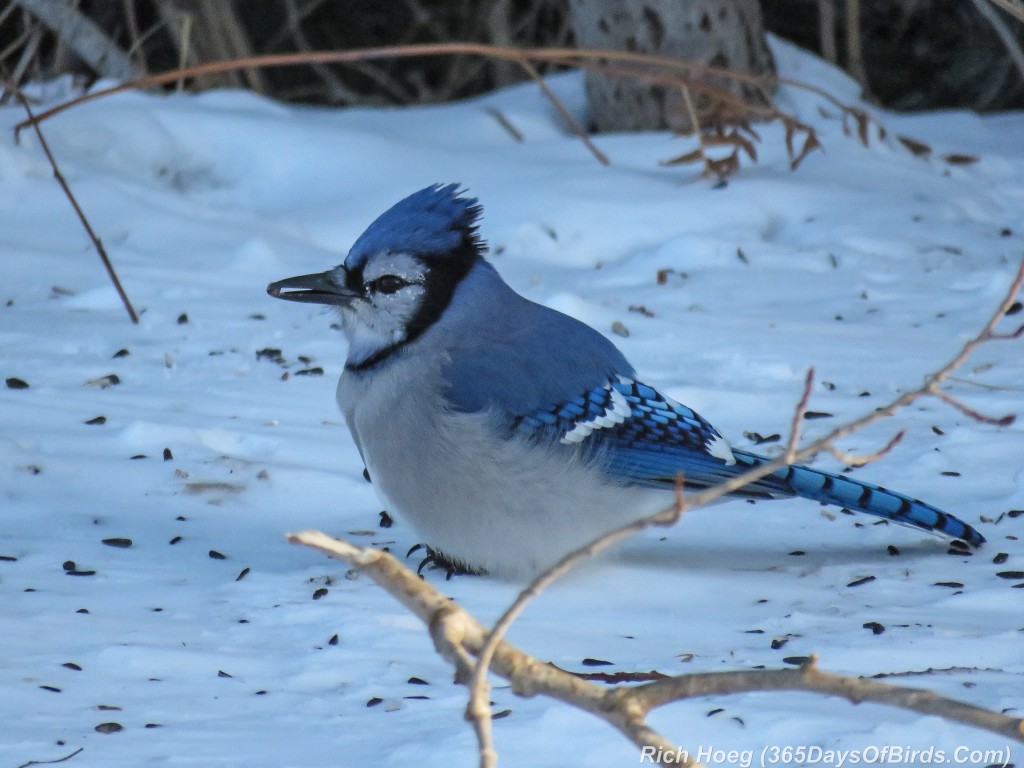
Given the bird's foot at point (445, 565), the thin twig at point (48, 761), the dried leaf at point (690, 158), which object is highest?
the thin twig at point (48, 761)

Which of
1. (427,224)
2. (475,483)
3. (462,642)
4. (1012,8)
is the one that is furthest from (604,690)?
(1012,8)

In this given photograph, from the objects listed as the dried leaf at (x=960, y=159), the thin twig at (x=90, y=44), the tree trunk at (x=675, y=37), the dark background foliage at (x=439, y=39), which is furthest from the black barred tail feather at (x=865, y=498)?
the dark background foliage at (x=439, y=39)

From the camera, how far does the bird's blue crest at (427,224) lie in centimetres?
221

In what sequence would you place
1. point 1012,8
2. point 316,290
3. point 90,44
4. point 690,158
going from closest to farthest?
point 1012,8
point 316,290
point 690,158
point 90,44

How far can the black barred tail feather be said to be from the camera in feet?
7.07

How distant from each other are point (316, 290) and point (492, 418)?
41cm

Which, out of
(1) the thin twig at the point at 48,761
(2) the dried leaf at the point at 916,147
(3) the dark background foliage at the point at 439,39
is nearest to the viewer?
(1) the thin twig at the point at 48,761

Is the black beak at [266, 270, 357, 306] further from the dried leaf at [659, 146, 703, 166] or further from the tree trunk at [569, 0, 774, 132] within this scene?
the tree trunk at [569, 0, 774, 132]

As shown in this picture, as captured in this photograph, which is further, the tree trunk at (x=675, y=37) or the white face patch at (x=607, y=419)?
the tree trunk at (x=675, y=37)

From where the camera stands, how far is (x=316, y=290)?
7.60 feet

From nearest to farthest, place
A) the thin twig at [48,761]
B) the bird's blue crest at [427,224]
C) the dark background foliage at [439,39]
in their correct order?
the thin twig at [48,761], the bird's blue crest at [427,224], the dark background foliage at [439,39]

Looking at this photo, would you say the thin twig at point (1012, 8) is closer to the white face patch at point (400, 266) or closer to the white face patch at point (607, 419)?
the white face patch at point (607, 419)

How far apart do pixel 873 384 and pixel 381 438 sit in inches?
49.8

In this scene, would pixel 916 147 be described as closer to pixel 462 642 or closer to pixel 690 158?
pixel 690 158
